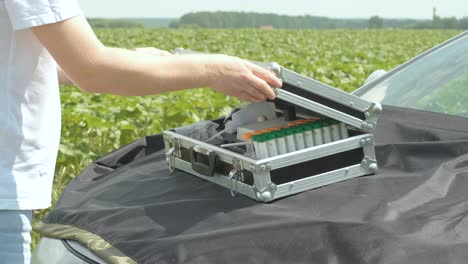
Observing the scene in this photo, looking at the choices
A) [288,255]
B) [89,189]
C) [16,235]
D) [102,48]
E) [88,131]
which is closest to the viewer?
[288,255]

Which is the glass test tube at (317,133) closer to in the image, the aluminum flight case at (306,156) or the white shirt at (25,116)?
the aluminum flight case at (306,156)

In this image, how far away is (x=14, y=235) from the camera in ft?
6.67

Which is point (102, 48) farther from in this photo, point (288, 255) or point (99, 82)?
point (288, 255)

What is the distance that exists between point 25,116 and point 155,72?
0.35 meters

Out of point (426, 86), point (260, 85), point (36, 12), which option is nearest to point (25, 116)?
point (36, 12)

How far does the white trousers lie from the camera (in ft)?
6.58

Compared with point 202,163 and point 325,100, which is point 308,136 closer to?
point 325,100

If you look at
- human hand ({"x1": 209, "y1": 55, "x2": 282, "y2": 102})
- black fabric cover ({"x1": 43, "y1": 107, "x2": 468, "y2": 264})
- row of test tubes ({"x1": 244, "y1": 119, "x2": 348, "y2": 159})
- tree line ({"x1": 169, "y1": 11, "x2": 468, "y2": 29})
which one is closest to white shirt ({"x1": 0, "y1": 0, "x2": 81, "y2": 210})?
black fabric cover ({"x1": 43, "y1": 107, "x2": 468, "y2": 264})

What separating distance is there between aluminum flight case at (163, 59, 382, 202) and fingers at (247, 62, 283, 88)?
2 cm

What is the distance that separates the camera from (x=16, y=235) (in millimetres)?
2037

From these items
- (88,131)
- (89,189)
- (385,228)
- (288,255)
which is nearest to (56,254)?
(89,189)

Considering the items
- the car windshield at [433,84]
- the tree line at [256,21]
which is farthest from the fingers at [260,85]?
the tree line at [256,21]

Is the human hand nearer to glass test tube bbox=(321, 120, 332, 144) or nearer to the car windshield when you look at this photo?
glass test tube bbox=(321, 120, 332, 144)

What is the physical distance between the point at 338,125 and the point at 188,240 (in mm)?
555
